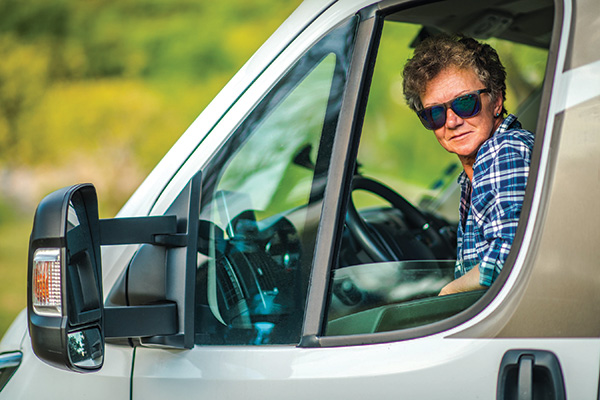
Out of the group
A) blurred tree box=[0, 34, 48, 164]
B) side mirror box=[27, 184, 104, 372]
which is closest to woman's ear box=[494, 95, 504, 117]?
side mirror box=[27, 184, 104, 372]

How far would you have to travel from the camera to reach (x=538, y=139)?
1354 millimetres

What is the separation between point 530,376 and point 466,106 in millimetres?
762

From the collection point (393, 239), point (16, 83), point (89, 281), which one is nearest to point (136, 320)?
point (89, 281)

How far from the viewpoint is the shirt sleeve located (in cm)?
145

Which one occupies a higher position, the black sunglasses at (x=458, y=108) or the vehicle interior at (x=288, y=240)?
the black sunglasses at (x=458, y=108)

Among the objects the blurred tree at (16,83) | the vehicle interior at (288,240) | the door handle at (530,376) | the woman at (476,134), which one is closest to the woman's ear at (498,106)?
the woman at (476,134)

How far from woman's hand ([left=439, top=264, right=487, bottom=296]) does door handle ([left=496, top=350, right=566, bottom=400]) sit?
0.63 ft

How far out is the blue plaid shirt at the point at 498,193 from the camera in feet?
4.77

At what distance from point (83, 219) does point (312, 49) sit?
637mm

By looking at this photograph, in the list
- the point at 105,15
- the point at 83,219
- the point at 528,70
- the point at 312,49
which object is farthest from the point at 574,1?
the point at 105,15

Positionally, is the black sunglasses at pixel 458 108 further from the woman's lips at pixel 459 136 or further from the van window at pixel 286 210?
the van window at pixel 286 210

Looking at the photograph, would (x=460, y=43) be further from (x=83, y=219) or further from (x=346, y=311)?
(x=83, y=219)

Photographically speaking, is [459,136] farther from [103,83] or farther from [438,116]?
[103,83]

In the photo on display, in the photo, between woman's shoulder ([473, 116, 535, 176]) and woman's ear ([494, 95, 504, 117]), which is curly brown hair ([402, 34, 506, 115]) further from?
woman's shoulder ([473, 116, 535, 176])
